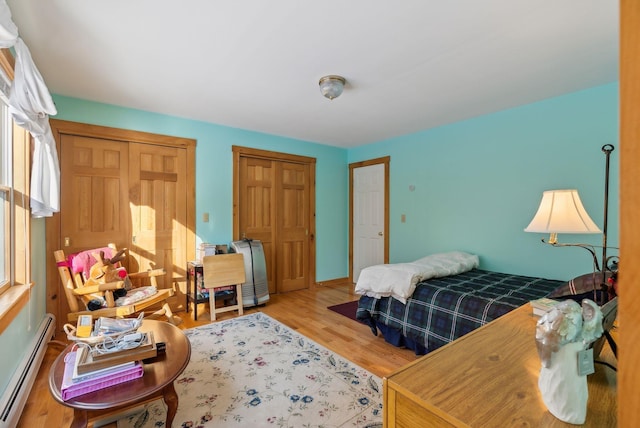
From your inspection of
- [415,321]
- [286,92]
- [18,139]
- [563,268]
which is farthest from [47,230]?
[563,268]

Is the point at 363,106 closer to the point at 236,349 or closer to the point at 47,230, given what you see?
the point at 236,349

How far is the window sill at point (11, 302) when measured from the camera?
1.58 metres

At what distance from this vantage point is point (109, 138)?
10.1 ft

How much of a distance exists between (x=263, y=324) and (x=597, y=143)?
355 centimetres

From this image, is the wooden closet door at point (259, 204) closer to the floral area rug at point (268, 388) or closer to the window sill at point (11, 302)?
the floral area rug at point (268, 388)

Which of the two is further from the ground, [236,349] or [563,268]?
[563,268]

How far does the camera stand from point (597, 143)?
8.50 ft

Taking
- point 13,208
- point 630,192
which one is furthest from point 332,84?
point 13,208

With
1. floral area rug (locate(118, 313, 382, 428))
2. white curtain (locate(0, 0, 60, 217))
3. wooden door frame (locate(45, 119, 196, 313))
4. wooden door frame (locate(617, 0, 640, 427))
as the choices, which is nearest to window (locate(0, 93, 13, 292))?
white curtain (locate(0, 0, 60, 217))

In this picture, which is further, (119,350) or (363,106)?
(363,106)

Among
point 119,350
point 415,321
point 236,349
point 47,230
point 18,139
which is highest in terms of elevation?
point 18,139

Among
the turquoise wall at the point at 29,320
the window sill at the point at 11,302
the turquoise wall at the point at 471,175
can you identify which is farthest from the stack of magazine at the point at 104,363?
the turquoise wall at the point at 471,175

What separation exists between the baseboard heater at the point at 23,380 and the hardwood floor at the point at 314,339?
6cm

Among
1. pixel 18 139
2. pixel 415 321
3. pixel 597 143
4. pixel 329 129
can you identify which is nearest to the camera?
pixel 18 139
